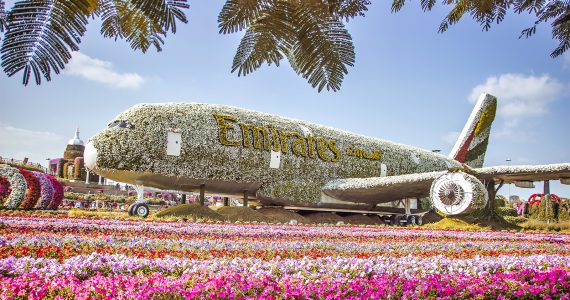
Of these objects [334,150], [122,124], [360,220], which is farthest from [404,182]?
[122,124]

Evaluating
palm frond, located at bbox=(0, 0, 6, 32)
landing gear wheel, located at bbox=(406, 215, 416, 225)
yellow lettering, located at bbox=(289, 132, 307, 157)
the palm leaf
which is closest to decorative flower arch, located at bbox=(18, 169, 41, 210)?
yellow lettering, located at bbox=(289, 132, 307, 157)

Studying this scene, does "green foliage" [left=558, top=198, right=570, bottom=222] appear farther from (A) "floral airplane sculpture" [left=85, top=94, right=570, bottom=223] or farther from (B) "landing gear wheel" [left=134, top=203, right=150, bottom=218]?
(B) "landing gear wheel" [left=134, top=203, right=150, bottom=218]

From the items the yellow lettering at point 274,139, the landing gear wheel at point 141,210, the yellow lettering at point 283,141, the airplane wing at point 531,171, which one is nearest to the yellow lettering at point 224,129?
the yellow lettering at point 274,139

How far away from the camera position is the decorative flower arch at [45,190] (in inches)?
689

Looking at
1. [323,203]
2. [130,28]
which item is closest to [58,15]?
[130,28]

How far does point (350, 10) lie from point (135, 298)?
271cm

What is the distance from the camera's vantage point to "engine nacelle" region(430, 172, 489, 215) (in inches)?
616

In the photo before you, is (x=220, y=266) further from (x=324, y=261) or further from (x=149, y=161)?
(x=149, y=161)

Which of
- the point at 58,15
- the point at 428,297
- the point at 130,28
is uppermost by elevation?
the point at 130,28

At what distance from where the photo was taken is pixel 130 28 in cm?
140

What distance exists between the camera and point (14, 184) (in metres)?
16.5

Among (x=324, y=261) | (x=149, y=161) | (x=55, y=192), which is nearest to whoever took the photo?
(x=324, y=261)

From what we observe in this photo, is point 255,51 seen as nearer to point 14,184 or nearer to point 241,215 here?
point 241,215

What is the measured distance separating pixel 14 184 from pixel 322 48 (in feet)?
59.7
